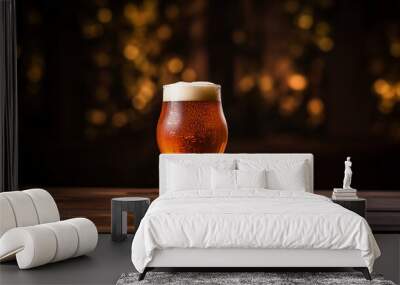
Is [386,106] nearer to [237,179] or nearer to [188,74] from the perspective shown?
[188,74]

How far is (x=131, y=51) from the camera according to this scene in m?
7.78

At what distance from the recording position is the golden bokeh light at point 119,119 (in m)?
7.84

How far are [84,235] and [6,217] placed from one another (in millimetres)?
502

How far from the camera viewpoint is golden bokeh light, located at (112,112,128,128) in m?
7.84

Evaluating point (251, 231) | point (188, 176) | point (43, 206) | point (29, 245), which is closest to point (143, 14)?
point (188, 176)

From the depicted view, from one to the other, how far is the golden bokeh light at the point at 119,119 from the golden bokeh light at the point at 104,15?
1.02 meters

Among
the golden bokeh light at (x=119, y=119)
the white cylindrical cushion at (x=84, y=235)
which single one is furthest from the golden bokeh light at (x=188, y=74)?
the white cylindrical cushion at (x=84, y=235)

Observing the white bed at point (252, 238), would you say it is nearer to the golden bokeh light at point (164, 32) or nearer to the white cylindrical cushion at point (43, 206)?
the white cylindrical cushion at point (43, 206)

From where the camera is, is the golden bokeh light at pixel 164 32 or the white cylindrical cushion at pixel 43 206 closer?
the white cylindrical cushion at pixel 43 206

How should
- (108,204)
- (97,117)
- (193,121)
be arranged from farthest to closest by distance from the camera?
(97,117), (108,204), (193,121)

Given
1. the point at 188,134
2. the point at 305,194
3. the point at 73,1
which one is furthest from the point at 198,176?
the point at 73,1

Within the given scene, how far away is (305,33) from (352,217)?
406 cm

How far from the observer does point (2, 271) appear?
416 cm

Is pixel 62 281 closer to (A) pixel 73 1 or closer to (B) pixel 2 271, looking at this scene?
(B) pixel 2 271
